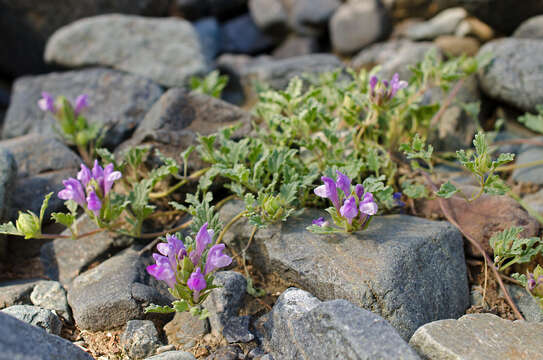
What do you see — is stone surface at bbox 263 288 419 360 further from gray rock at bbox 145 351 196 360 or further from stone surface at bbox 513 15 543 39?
stone surface at bbox 513 15 543 39

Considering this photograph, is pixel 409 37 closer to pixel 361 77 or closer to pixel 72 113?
pixel 361 77

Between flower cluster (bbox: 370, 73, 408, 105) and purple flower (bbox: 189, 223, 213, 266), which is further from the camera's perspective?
flower cluster (bbox: 370, 73, 408, 105)

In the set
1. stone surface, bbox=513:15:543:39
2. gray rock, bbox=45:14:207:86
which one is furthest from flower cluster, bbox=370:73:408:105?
stone surface, bbox=513:15:543:39

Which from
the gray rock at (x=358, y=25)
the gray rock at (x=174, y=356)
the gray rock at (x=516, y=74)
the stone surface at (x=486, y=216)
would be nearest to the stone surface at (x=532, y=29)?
the gray rock at (x=516, y=74)

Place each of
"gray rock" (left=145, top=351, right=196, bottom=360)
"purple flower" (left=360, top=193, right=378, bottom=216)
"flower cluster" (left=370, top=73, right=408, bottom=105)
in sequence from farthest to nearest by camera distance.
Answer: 1. "flower cluster" (left=370, top=73, right=408, bottom=105)
2. "purple flower" (left=360, top=193, right=378, bottom=216)
3. "gray rock" (left=145, top=351, right=196, bottom=360)

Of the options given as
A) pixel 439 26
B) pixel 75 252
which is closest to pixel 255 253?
pixel 75 252

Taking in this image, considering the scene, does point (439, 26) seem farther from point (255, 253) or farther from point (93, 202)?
point (93, 202)

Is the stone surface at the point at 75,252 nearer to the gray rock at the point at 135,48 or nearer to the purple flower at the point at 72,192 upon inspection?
the purple flower at the point at 72,192
